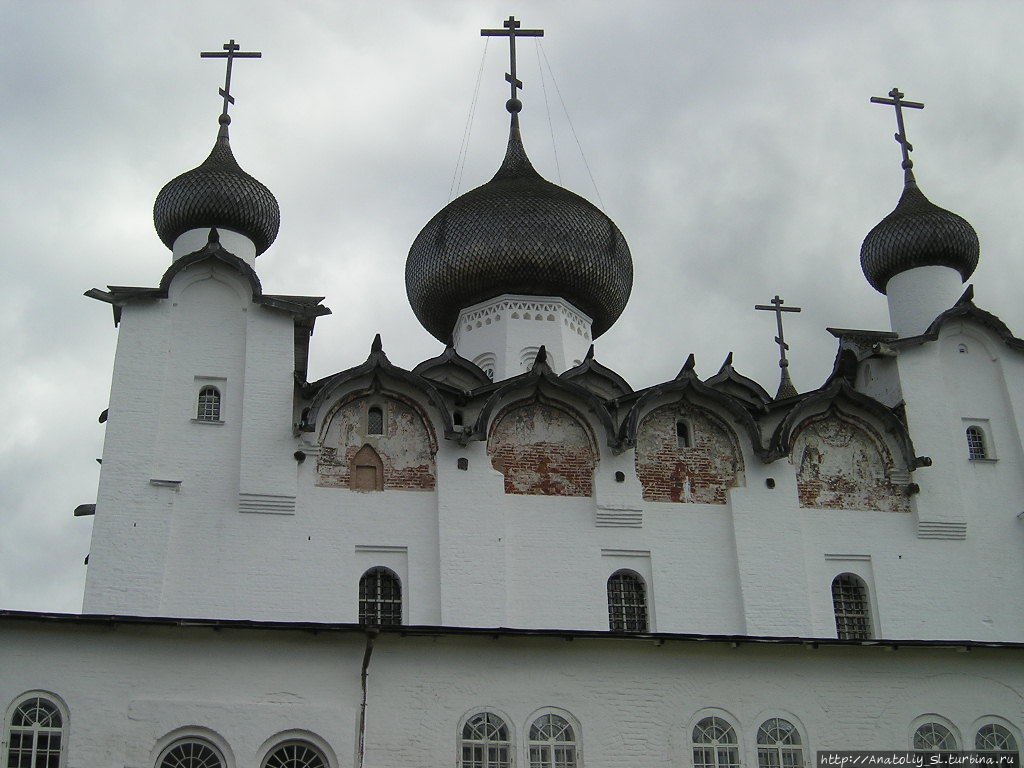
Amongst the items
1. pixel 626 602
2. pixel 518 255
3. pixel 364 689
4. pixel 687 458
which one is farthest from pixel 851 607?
pixel 518 255

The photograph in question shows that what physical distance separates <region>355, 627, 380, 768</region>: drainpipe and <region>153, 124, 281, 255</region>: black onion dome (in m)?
6.15

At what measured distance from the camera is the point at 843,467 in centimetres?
1426

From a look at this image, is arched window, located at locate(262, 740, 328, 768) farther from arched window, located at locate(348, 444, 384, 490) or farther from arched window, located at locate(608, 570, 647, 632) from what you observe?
arched window, located at locate(608, 570, 647, 632)

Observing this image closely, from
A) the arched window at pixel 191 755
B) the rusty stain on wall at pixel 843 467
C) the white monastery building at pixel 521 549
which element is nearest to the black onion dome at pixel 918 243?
the white monastery building at pixel 521 549

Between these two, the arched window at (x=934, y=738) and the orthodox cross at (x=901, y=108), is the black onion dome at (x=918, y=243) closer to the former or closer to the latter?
the orthodox cross at (x=901, y=108)

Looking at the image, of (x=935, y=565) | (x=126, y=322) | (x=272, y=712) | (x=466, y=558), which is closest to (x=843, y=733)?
(x=935, y=565)

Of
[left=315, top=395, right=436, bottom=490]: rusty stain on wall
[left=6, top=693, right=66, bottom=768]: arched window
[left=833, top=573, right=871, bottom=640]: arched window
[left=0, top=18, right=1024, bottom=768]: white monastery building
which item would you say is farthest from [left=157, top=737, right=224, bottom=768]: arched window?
[left=833, top=573, right=871, bottom=640]: arched window

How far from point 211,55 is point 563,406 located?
6.73 meters

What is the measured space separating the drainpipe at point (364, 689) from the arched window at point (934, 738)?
4893mm

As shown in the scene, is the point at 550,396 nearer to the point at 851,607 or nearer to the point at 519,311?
the point at 519,311

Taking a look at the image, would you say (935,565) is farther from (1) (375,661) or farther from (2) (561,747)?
(1) (375,661)

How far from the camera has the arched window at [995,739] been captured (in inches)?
470

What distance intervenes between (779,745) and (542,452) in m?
3.90

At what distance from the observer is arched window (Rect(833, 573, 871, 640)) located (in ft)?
44.5
